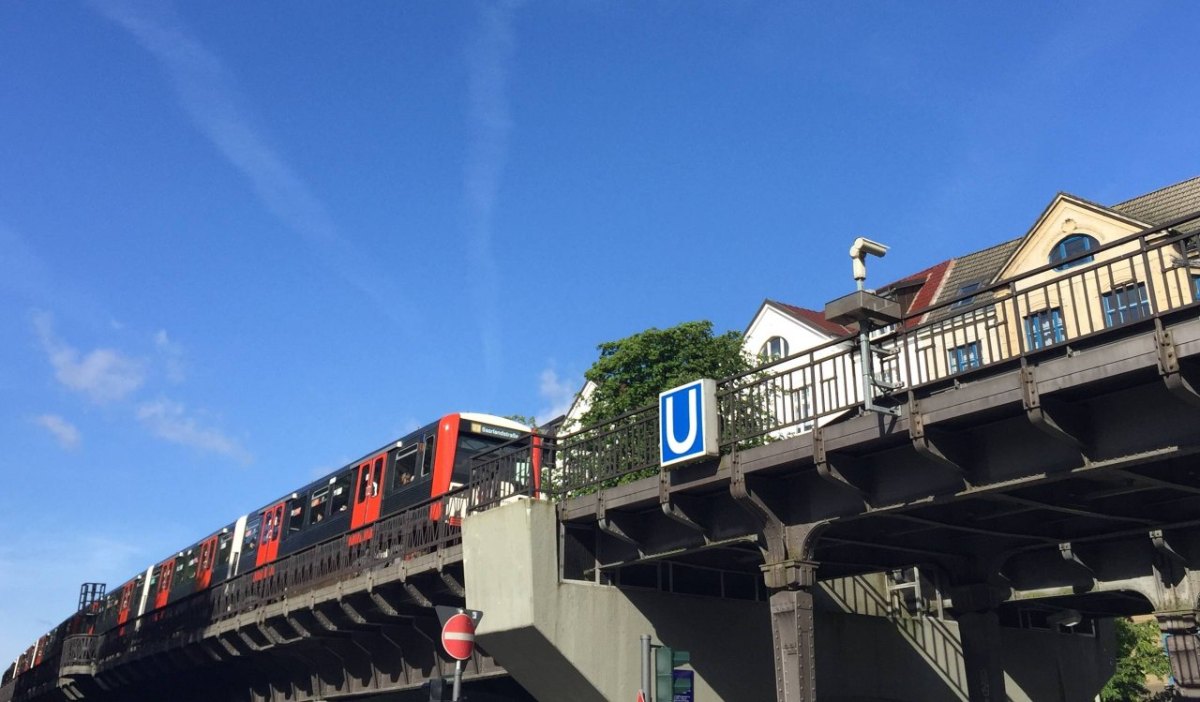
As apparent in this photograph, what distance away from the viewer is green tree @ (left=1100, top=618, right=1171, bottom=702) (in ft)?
133

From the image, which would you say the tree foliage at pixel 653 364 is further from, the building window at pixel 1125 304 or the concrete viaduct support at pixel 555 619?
the concrete viaduct support at pixel 555 619

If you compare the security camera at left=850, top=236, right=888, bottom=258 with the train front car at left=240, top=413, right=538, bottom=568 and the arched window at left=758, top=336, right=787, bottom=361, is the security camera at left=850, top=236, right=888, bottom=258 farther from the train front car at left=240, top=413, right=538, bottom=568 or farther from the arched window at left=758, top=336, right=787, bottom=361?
the arched window at left=758, top=336, right=787, bottom=361

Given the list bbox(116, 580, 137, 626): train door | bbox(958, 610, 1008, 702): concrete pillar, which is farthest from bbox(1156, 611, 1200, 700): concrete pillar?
bbox(116, 580, 137, 626): train door

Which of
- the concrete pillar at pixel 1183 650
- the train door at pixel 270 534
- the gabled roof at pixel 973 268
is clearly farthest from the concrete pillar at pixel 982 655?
the gabled roof at pixel 973 268

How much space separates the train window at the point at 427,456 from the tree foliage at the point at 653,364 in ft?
41.0

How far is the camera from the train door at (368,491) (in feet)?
93.6

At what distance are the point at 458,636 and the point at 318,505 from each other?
699 inches

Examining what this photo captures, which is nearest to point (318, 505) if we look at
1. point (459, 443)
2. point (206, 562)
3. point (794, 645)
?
point (459, 443)

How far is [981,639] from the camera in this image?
17500 millimetres

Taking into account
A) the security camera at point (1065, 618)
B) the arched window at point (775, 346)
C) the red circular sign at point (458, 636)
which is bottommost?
the red circular sign at point (458, 636)

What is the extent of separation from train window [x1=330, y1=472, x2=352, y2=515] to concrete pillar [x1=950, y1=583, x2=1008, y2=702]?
1772 cm

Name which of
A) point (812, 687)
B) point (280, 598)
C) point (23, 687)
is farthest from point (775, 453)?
point (23, 687)

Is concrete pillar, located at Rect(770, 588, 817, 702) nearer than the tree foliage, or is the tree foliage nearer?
concrete pillar, located at Rect(770, 588, 817, 702)

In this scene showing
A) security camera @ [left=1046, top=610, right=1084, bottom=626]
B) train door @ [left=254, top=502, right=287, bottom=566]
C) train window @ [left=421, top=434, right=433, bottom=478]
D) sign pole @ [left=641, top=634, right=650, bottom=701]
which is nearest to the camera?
sign pole @ [left=641, top=634, right=650, bottom=701]
